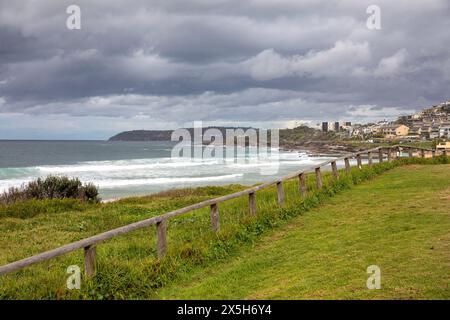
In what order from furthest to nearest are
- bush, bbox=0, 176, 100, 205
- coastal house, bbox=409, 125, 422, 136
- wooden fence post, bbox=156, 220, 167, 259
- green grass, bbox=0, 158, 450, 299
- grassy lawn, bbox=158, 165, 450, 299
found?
coastal house, bbox=409, 125, 422, 136, bush, bbox=0, 176, 100, 205, wooden fence post, bbox=156, 220, 167, 259, green grass, bbox=0, 158, 450, 299, grassy lawn, bbox=158, 165, 450, 299

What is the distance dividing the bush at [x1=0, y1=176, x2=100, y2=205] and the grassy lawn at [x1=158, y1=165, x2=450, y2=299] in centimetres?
1415

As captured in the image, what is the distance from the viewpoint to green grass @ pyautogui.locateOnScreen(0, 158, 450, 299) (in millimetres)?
6336

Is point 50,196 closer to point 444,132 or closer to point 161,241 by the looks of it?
point 161,241

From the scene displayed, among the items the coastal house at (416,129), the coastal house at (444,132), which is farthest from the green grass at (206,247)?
the coastal house at (416,129)

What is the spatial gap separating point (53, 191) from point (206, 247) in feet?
52.1

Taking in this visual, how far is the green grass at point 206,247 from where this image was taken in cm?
634

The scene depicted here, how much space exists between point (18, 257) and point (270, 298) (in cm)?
643

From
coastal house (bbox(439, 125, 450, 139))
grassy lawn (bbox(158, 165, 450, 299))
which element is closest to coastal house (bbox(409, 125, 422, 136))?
coastal house (bbox(439, 125, 450, 139))

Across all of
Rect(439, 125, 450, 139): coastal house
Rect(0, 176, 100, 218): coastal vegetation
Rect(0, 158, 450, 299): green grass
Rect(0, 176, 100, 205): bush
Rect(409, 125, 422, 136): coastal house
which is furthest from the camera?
Rect(409, 125, 422, 136): coastal house

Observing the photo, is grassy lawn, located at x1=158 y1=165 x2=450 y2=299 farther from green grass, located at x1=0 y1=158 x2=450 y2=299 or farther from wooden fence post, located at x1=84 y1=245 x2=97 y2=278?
wooden fence post, located at x1=84 y1=245 x2=97 y2=278
